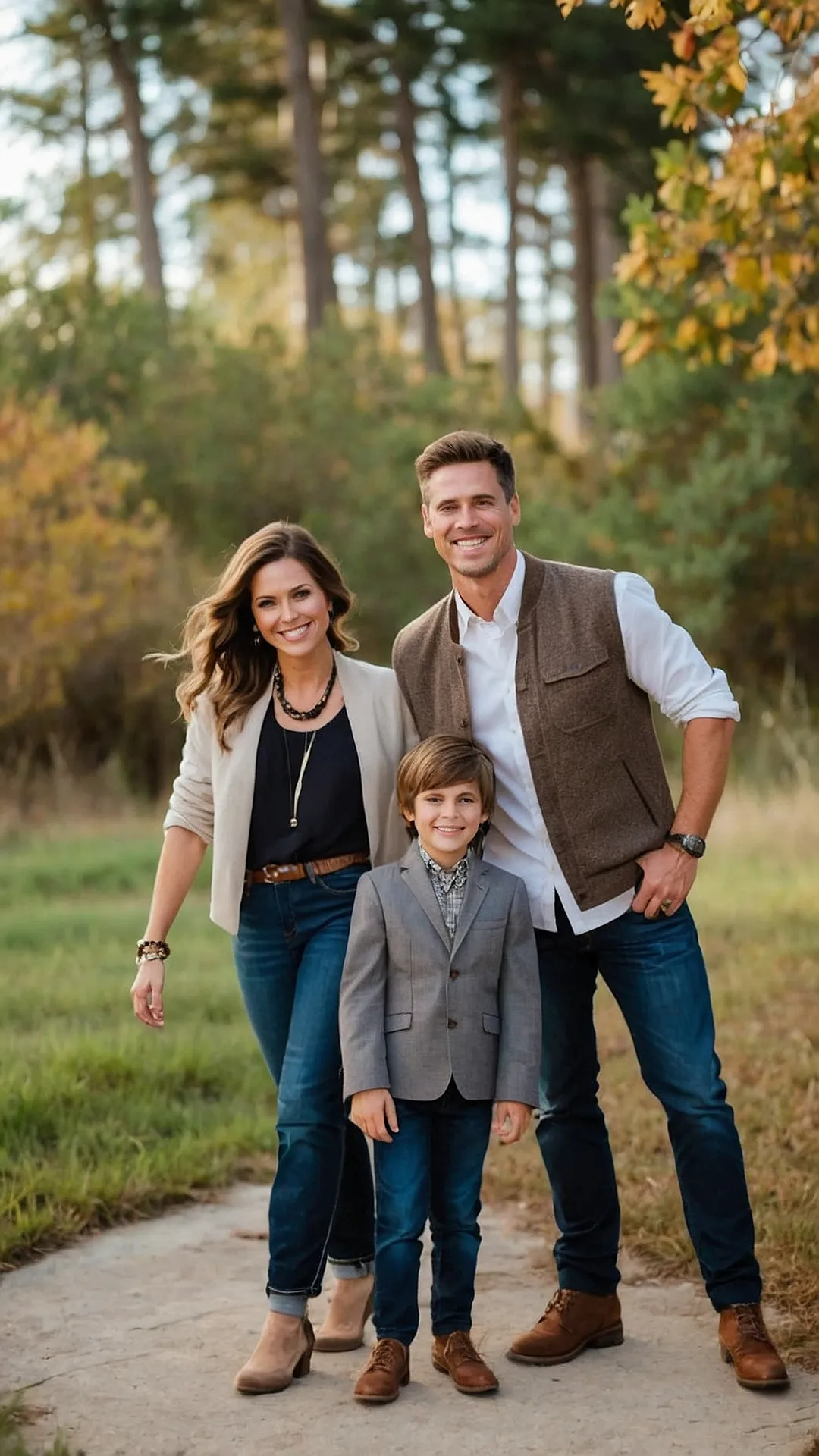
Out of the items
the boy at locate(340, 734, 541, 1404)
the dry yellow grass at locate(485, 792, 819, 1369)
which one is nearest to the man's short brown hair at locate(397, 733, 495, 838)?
the boy at locate(340, 734, 541, 1404)

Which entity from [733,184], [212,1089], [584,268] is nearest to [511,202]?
[584,268]

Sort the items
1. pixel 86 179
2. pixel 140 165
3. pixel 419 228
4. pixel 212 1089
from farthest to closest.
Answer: pixel 86 179 → pixel 419 228 → pixel 140 165 → pixel 212 1089

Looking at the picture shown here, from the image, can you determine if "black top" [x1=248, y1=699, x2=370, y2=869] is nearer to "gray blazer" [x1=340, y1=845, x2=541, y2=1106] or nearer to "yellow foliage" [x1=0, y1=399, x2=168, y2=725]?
"gray blazer" [x1=340, y1=845, x2=541, y2=1106]

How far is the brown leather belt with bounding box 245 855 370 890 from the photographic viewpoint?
397 cm

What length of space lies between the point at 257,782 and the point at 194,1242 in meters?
1.70

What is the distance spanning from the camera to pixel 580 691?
3832 mm

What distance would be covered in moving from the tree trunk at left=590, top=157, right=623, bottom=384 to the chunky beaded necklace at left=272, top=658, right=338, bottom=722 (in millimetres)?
17190

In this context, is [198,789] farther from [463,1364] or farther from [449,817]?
[463,1364]

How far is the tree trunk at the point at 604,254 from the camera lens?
21.0 metres

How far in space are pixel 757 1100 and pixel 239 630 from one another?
2932 millimetres

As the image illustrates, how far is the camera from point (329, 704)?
4086 millimetres

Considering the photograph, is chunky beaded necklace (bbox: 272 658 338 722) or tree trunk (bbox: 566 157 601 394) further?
tree trunk (bbox: 566 157 601 394)

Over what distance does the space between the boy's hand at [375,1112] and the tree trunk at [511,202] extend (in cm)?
1655

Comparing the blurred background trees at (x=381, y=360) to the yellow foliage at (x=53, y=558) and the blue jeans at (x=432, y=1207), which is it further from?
the blue jeans at (x=432, y=1207)
